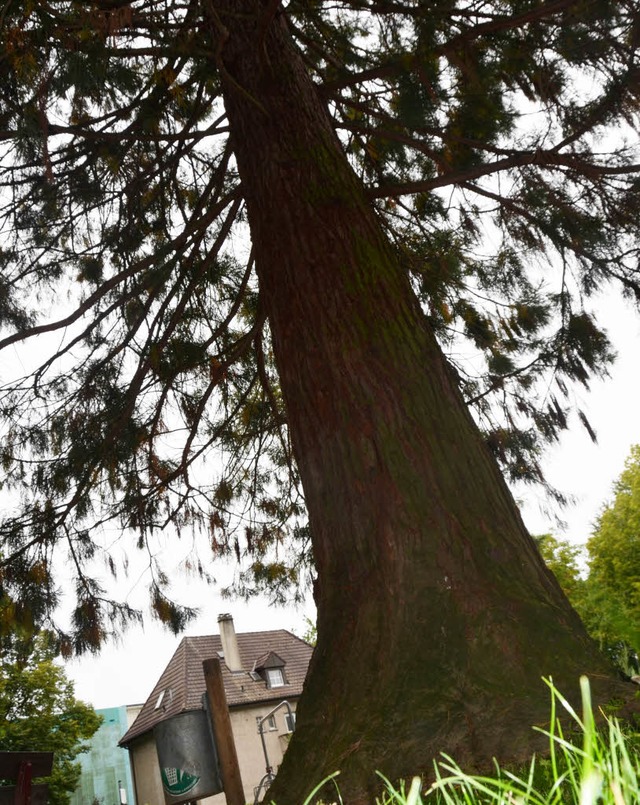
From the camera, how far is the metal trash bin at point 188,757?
12.9 feet

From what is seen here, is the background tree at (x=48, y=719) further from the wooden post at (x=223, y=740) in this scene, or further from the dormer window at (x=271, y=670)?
the wooden post at (x=223, y=740)

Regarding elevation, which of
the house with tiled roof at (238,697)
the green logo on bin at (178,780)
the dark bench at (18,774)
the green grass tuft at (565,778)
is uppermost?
the house with tiled roof at (238,697)

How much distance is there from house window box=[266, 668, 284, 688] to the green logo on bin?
1980 centimetres

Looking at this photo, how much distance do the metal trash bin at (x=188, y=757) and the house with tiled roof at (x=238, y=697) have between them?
16329 mm

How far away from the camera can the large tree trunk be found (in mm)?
2025

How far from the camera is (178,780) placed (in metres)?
3.94

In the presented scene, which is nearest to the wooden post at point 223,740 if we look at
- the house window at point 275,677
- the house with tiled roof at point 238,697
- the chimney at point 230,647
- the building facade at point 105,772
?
the house with tiled roof at point 238,697

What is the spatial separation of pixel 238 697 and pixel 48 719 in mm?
7550

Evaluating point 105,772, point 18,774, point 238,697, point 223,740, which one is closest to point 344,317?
point 223,740

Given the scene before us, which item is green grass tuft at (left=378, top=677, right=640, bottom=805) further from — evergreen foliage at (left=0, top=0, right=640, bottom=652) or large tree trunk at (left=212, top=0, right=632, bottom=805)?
evergreen foliage at (left=0, top=0, right=640, bottom=652)

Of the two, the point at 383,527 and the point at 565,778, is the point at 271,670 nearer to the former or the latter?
the point at 383,527

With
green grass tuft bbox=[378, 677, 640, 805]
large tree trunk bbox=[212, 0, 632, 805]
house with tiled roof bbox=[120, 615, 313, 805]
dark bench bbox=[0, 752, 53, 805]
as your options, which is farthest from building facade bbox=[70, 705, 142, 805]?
green grass tuft bbox=[378, 677, 640, 805]

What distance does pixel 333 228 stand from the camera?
3254mm

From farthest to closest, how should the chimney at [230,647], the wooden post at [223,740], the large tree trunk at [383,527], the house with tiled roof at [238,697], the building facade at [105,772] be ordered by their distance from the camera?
the building facade at [105,772]
the chimney at [230,647]
the house with tiled roof at [238,697]
the wooden post at [223,740]
the large tree trunk at [383,527]
